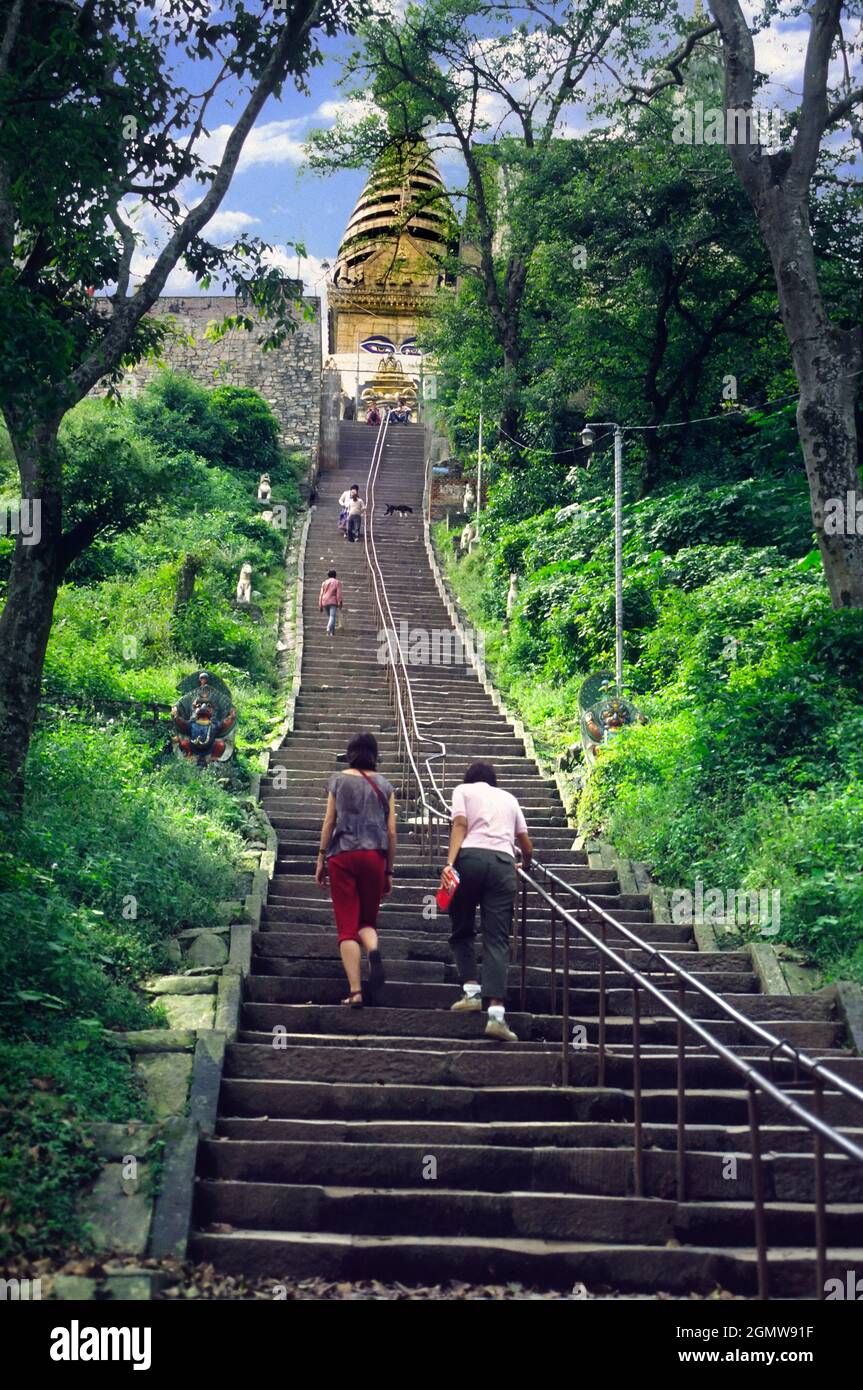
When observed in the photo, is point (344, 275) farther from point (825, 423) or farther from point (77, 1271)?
point (77, 1271)

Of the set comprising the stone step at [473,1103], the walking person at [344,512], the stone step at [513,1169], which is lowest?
the stone step at [513,1169]

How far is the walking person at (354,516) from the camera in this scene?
28.4 metres

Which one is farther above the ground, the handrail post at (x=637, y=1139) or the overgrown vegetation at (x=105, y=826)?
the overgrown vegetation at (x=105, y=826)

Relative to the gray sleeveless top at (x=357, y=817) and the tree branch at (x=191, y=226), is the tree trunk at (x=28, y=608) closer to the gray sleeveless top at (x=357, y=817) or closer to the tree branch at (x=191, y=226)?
the tree branch at (x=191, y=226)

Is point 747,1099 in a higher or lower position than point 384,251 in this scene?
lower

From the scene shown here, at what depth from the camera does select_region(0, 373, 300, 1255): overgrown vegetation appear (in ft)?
21.1

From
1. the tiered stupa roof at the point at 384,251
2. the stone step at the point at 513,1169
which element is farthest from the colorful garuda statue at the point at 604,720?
the tiered stupa roof at the point at 384,251

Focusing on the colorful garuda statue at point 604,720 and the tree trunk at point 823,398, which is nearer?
the tree trunk at point 823,398

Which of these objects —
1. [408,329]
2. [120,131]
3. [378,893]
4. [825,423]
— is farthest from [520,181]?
[408,329]

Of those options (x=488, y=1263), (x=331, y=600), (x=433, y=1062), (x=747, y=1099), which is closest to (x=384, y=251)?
(x=331, y=600)

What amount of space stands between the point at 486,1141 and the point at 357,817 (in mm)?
2069

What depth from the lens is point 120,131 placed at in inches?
423

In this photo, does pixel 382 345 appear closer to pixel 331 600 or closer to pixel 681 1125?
pixel 331 600

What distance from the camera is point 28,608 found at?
996 centimetres
